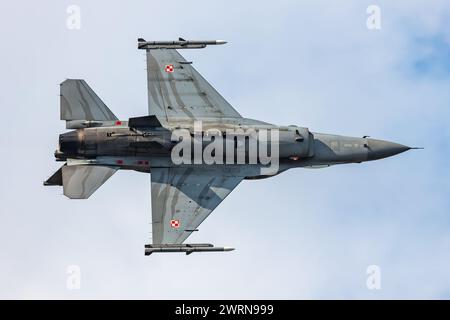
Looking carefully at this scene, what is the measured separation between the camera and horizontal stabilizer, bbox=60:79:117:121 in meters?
49.8

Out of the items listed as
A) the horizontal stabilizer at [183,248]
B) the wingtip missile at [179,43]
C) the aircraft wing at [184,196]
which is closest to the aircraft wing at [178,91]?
the wingtip missile at [179,43]

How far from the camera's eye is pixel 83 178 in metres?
49.0

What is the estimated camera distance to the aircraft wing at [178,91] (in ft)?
165

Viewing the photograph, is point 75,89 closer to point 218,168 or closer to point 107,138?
point 107,138

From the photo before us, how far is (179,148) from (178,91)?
3007 mm

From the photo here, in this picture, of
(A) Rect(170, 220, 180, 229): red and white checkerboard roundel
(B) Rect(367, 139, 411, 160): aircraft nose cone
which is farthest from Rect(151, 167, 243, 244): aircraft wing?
(B) Rect(367, 139, 411, 160): aircraft nose cone

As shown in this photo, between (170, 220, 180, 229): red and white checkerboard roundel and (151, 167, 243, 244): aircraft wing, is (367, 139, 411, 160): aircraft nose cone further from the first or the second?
(170, 220, 180, 229): red and white checkerboard roundel

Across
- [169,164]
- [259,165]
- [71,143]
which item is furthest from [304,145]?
[71,143]

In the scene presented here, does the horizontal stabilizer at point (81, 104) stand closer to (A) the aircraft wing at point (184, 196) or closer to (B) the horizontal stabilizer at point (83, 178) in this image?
(B) the horizontal stabilizer at point (83, 178)

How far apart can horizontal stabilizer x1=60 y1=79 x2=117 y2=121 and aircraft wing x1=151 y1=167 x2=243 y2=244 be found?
337 cm

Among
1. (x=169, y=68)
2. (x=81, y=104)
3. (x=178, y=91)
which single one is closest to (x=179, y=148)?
(x=178, y=91)

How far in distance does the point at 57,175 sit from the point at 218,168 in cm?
688

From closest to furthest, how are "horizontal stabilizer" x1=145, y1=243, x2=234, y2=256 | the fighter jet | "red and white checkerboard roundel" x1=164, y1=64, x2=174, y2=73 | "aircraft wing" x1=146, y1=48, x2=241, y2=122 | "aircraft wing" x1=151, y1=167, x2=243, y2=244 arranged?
"horizontal stabilizer" x1=145, y1=243, x2=234, y2=256
"aircraft wing" x1=151, y1=167, x2=243, y2=244
the fighter jet
"aircraft wing" x1=146, y1=48, x2=241, y2=122
"red and white checkerboard roundel" x1=164, y1=64, x2=174, y2=73

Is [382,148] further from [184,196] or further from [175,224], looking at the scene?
[175,224]
